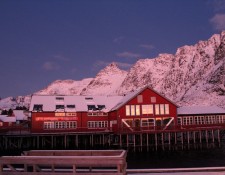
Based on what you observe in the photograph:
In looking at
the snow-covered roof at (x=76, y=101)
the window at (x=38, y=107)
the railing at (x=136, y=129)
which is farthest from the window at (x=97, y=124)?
the window at (x=38, y=107)

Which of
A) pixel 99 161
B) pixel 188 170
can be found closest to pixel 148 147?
pixel 188 170

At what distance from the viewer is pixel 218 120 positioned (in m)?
55.8

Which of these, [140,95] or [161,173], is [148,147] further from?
[161,173]

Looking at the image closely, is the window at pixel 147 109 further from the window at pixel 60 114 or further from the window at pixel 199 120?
the window at pixel 60 114

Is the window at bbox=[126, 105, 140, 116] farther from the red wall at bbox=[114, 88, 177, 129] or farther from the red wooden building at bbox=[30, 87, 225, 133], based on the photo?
the red wall at bbox=[114, 88, 177, 129]

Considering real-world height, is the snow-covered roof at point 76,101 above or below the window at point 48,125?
above

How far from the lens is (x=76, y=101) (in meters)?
58.2

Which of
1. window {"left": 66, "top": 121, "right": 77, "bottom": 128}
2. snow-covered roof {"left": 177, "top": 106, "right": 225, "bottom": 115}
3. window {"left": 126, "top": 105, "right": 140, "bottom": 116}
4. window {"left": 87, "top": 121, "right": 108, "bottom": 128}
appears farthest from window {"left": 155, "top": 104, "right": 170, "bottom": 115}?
window {"left": 66, "top": 121, "right": 77, "bottom": 128}

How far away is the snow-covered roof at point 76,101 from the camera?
5494 cm

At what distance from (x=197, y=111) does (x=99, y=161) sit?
4912 centimetres

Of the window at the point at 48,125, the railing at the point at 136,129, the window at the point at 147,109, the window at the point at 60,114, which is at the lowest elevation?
the railing at the point at 136,129

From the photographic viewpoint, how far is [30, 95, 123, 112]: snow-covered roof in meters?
54.9

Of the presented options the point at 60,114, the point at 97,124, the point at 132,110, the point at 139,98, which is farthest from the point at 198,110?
the point at 60,114

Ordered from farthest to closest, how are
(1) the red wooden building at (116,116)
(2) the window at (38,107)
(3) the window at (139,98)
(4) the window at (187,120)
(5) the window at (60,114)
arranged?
1. (4) the window at (187,120)
2. (5) the window at (60,114)
3. (2) the window at (38,107)
4. (3) the window at (139,98)
5. (1) the red wooden building at (116,116)
